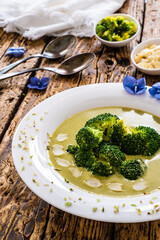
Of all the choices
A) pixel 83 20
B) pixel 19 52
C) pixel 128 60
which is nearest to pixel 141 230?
pixel 128 60

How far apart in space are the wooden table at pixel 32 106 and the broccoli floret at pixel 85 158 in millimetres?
225

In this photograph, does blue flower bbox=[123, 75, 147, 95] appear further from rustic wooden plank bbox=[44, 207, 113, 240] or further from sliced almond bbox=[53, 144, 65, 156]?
rustic wooden plank bbox=[44, 207, 113, 240]

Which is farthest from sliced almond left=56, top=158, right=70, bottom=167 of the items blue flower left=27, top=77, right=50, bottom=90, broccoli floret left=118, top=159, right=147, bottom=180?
blue flower left=27, top=77, right=50, bottom=90

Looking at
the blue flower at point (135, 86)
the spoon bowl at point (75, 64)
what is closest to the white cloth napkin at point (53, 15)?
the spoon bowl at point (75, 64)

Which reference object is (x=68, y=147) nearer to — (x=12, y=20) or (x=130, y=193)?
(x=130, y=193)

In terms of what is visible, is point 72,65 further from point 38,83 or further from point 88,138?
point 88,138

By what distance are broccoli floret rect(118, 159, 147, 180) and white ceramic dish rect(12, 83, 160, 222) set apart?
0.35 ft

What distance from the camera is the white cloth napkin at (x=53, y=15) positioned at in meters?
2.60

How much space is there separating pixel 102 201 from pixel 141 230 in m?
0.23

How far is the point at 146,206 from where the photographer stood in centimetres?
121

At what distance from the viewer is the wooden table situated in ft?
4.44

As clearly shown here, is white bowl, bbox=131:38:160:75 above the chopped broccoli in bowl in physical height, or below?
below

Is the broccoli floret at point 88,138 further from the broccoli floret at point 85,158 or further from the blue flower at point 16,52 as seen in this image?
the blue flower at point 16,52

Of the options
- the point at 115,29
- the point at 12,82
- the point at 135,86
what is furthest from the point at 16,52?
the point at 135,86
